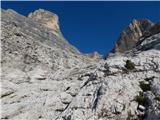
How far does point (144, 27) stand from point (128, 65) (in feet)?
368

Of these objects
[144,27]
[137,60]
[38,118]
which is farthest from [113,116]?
[144,27]

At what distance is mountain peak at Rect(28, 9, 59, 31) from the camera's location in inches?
7180

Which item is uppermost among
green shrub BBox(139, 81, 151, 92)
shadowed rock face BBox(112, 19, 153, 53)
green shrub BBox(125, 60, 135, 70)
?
shadowed rock face BBox(112, 19, 153, 53)

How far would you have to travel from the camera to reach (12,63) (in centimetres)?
6781

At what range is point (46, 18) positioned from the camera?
189 metres

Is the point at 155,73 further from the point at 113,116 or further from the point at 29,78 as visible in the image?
the point at 29,78

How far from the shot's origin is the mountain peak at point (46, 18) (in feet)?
598

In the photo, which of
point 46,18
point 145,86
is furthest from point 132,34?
point 145,86

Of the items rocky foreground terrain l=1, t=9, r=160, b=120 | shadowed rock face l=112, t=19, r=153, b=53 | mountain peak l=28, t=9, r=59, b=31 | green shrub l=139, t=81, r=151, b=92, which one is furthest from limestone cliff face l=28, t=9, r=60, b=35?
green shrub l=139, t=81, r=151, b=92

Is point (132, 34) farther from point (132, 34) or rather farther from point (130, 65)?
point (130, 65)

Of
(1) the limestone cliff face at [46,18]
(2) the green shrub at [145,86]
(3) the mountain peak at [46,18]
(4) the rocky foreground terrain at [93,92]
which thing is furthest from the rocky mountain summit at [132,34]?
(2) the green shrub at [145,86]

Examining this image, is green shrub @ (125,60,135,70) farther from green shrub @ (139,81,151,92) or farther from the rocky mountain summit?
the rocky mountain summit

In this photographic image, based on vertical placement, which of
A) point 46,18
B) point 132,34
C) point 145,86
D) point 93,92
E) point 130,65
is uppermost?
point 46,18

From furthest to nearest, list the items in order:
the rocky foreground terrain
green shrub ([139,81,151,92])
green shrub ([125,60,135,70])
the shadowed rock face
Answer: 1. the shadowed rock face
2. green shrub ([125,60,135,70])
3. green shrub ([139,81,151,92])
4. the rocky foreground terrain
